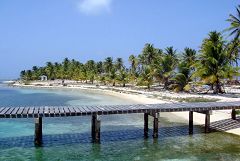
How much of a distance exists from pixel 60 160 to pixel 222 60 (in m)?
42.0

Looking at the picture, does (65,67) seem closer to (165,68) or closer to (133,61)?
(133,61)

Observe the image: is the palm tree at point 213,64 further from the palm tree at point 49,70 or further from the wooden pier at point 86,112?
the palm tree at point 49,70

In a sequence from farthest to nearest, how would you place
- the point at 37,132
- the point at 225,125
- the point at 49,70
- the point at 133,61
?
the point at 49,70 → the point at 133,61 → the point at 225,125 → the point at 37,132

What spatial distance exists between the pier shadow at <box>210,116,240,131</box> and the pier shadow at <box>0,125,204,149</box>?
50.6 inches

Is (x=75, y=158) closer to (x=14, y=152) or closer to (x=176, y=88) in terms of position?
(x=14, y=152)

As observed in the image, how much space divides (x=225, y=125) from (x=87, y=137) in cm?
1305

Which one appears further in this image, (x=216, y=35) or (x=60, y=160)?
(x=216, y=35)

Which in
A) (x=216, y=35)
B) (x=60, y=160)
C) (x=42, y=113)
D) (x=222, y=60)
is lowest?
(x=60, y=160)

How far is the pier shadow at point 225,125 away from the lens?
32.2m

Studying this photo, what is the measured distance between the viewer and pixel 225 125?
32.8 metres

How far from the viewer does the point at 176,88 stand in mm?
67812

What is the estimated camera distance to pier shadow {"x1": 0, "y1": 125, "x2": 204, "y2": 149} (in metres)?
27.4

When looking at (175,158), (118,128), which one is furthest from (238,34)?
(175,158)

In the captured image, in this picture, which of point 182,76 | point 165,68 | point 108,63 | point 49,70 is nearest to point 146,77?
point 165,68
